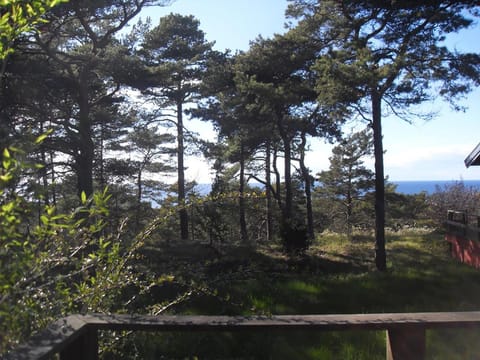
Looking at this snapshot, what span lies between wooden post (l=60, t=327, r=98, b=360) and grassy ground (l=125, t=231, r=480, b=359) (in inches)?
23.3

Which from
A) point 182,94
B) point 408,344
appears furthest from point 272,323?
point 182,94

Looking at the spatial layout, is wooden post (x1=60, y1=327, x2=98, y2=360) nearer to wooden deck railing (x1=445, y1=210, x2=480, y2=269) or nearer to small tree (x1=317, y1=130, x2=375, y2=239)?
wooden deck railing (x1=445, y1=210, x2=480, y2=269)

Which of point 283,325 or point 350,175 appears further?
point 350,175

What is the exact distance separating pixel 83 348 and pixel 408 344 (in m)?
1.44

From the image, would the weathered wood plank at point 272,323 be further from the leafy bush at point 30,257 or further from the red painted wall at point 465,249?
the red painted wall at point 465,249

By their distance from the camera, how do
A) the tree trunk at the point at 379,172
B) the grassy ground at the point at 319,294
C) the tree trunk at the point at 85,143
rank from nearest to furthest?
the grassy ground at the point at 319,294
the tree trunk at the point at 379,172
the tree trunk at the point at 85,143

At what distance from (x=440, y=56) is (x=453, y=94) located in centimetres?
109

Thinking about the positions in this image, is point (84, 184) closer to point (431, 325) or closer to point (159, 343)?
point (159, 343)

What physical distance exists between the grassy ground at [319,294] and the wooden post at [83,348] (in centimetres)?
59

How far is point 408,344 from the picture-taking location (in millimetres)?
1769

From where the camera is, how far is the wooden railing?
1676 mm

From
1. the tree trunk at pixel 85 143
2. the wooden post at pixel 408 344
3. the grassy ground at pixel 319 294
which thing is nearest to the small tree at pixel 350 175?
the grassy ground at pixel 319 294

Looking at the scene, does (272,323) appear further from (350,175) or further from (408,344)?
(350,175)

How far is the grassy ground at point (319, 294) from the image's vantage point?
3404 mm
